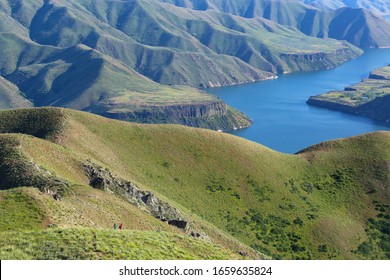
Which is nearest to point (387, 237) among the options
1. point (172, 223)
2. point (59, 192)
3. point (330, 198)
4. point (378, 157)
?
point (330, 198)

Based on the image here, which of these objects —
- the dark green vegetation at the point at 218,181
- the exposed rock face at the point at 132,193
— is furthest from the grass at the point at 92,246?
the exposed rock face at the point at 132,193

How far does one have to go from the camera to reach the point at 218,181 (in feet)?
342

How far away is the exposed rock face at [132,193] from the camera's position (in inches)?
3051

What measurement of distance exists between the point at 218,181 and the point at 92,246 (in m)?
65.1

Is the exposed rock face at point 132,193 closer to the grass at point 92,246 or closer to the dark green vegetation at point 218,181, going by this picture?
the dark green vegetation at point 218,181

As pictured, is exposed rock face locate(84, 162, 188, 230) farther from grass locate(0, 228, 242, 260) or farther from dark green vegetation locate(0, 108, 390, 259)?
grass locate(0, 228, 242, 260)

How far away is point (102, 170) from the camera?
8325cm

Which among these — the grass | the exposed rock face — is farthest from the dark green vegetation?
the grass

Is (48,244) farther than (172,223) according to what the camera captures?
No

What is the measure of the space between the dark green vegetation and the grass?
44.2 feet

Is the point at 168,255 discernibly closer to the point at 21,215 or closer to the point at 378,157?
the point at 21,215

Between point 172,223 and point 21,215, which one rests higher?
point 21,215

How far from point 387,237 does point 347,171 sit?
20048mm

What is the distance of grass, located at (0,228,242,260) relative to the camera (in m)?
38.6
